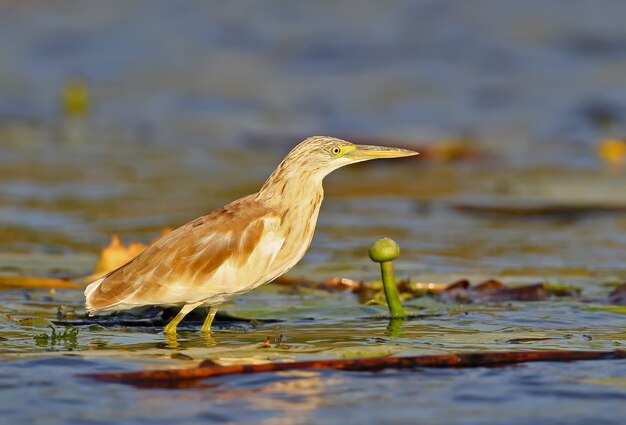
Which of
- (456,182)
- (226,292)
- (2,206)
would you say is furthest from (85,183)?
(226,292)

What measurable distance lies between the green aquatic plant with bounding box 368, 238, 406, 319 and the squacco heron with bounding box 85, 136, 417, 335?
1.23 ft

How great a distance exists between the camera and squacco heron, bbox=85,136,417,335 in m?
6.34

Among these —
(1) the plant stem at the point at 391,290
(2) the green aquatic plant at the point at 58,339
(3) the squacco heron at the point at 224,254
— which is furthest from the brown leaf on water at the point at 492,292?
(2) the green aquatic plant at the point at 58,339

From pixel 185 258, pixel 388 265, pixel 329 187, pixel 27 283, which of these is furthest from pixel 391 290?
pixel 329 187

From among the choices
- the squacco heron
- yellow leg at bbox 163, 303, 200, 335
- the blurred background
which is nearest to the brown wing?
the squacco heron

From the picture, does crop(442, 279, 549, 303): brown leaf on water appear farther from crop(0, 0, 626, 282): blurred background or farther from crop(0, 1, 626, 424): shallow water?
crop(0, 0, 626, 282): blurred background

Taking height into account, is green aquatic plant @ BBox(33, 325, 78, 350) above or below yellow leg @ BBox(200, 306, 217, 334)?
below

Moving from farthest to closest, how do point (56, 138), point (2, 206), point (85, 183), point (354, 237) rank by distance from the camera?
point (56, 138), point (85, 183), point (2, 206), point (354, 237)

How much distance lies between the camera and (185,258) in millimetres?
6426

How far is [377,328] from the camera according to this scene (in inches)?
256

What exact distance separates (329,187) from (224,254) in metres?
7.34

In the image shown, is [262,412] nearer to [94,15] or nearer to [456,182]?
[456,182]

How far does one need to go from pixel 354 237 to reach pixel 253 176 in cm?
401

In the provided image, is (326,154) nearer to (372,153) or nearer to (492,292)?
(372,153)
